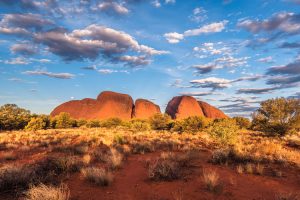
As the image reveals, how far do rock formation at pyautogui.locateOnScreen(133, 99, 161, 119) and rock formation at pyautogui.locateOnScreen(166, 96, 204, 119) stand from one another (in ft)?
18.3

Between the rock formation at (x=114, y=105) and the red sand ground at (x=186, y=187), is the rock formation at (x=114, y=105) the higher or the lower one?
the higher one

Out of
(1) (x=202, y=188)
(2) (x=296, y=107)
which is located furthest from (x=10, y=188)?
(2) (x=296, y=107)

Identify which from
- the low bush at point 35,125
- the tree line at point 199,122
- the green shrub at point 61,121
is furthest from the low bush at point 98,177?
the green shrub at point 61,121

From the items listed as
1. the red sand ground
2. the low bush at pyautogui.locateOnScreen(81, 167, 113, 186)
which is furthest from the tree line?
the low bush at pyautogui.locateOnScreen(81, 167, 113, 186)

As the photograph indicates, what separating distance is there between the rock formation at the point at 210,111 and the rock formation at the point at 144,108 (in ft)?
58.3

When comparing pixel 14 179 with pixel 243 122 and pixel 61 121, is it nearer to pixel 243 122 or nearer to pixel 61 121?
pixel 61 121

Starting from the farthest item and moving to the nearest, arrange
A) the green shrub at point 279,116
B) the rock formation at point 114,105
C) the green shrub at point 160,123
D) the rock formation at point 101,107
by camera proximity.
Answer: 1. the rock formation at point 101,107
2. the rock formation at point 114,105
3. the green shrub at point 160,123
4. the green shrub at point 279,116

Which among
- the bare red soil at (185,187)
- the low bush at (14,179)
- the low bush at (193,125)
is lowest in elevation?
the bare red soil at (185,187)

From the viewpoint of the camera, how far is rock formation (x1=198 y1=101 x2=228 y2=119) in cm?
9158

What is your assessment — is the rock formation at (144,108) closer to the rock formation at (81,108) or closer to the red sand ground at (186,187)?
the rock formation at (81,108)

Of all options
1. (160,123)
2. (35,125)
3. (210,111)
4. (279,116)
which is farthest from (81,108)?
(279,116)

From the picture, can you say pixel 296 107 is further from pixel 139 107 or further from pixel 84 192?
pixel 139 107

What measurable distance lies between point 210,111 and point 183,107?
48.5 feet

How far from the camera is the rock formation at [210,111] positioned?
3606 inches
